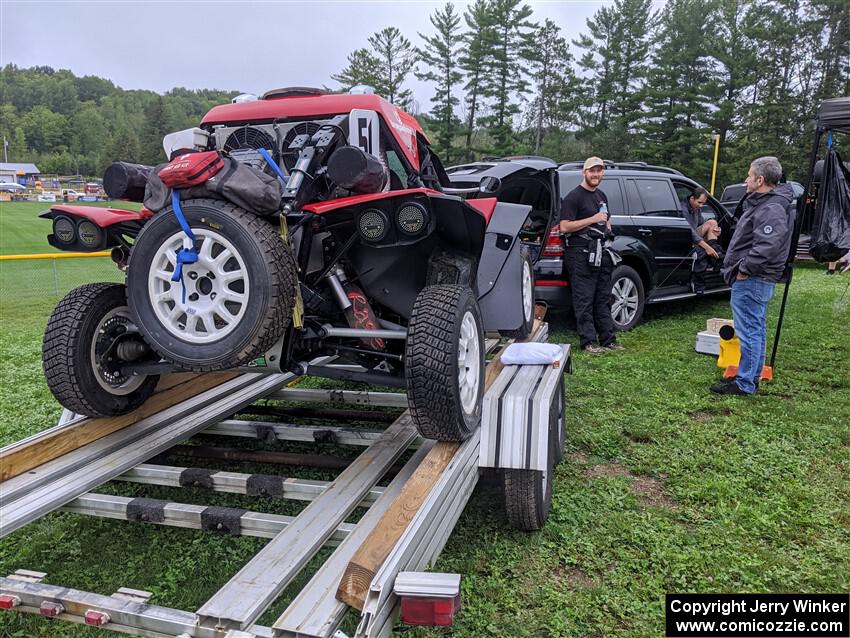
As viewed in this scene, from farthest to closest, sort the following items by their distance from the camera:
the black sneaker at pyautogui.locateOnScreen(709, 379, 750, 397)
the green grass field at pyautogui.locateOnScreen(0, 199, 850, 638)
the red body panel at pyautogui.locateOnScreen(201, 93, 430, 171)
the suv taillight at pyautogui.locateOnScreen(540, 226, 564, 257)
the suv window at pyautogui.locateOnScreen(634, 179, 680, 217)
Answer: the suv window at pyautogui.locateOnScreen(634, 179, 680, 217), the suv taillight at pyautogui.locateOnScreen(540, 226, 564, 257), the black sneaker at pyautogui.locateOnScreen(709, 379, 750, 397), the red body panel at pyautogui.locateOnScreen(201, 93, 430, 171), the green grass field at pyautogui.locateOnScreen(0, 199, 850, 638)

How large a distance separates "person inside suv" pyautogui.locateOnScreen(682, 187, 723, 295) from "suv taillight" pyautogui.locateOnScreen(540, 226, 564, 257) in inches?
92.5

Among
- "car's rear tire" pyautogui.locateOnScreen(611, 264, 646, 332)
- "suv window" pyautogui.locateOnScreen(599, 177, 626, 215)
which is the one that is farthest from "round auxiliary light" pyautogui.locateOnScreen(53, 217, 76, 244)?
"suv window" pyautogui.locateOnScreen(599, 177, 626, 215)

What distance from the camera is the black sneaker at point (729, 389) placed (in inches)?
208

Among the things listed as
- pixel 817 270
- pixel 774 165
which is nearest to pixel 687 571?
pixel 774 165

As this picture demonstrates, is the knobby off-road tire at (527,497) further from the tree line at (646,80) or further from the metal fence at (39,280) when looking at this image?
the tree line at (646,80)

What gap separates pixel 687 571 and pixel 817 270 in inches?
544

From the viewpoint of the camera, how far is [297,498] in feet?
9.27

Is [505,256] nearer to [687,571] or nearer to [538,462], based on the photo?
[538,462]

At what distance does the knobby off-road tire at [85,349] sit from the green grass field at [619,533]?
0.72 metres

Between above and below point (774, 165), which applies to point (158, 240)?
below

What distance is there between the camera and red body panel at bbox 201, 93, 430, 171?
3279mm

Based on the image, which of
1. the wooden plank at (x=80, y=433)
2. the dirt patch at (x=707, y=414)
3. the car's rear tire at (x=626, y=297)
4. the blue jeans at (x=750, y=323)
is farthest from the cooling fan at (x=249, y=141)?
the car's rear tire at (x=626, y=297)

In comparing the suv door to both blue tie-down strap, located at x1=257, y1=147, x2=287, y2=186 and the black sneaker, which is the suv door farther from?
blue tie-down strap, located at x1=257, y1=147, x2=287, y2=186

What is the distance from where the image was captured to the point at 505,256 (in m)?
4.16
